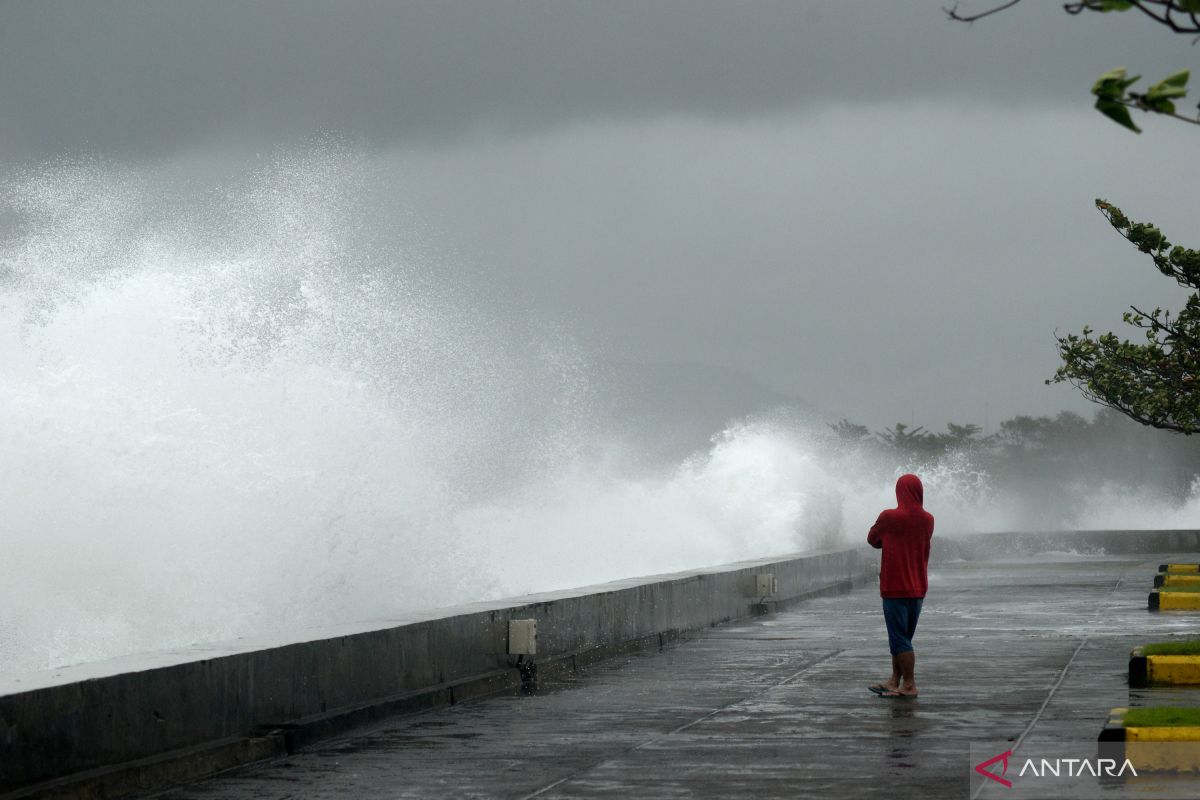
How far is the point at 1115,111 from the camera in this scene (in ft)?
18.4

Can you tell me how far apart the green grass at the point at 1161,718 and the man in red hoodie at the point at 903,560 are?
2.59 m

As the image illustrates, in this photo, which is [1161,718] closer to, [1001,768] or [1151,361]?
[1001,768]

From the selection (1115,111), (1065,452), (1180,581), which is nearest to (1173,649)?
(1115,111)

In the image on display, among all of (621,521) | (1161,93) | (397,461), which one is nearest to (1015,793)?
(1161,93)

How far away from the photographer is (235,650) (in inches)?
381

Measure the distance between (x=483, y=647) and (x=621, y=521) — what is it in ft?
91.6

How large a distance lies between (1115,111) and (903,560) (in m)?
7.04

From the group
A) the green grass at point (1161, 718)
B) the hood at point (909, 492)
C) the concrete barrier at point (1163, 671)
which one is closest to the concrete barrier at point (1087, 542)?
the concrete barrier at point (1163, 671)

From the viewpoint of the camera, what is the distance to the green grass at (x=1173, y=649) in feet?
41.5

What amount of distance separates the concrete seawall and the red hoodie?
10.1 feet

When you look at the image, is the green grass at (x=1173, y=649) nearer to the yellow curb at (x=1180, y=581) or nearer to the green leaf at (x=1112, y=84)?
the green leaf at (x=1112, y=84)

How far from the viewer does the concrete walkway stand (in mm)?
8352

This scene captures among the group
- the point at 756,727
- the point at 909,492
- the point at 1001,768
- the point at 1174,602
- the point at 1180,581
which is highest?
the point at 909,492

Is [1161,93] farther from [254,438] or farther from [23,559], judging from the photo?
[254,438]
